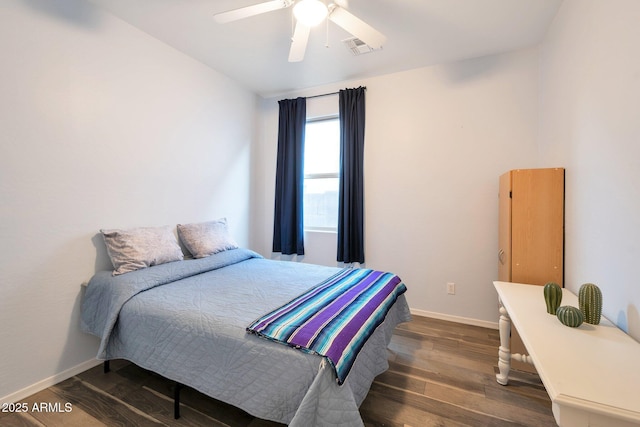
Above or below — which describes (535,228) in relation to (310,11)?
below

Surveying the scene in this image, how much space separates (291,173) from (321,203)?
553 millimetres

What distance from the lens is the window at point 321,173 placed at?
135 inches

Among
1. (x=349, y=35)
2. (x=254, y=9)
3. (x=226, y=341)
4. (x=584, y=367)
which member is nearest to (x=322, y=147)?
(x=349, y=35)

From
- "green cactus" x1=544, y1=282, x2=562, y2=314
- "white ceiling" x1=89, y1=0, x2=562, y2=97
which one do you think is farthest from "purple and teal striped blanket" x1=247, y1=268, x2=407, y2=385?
"white ceiling" x1=89, y1=0, x2=562, y2=97

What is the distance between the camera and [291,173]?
3.49m

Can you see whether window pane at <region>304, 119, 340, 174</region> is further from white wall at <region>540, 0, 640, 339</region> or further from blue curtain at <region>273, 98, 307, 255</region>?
white wall at <region>540, 0, 640, 339</region>

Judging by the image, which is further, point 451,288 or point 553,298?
point 451,288

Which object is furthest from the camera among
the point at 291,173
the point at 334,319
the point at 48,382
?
the point at 291,173

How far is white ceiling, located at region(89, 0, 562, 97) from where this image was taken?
2.02m

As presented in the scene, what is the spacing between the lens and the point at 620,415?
0.77 meters

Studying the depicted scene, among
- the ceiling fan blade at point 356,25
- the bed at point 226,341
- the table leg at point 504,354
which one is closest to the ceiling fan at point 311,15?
the ceiling fan blade at point 356,25

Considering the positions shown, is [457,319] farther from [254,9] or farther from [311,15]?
[254,9]

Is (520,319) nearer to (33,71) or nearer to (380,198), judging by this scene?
(380,198)

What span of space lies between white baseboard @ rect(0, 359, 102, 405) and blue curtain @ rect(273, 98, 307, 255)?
6.85ft
